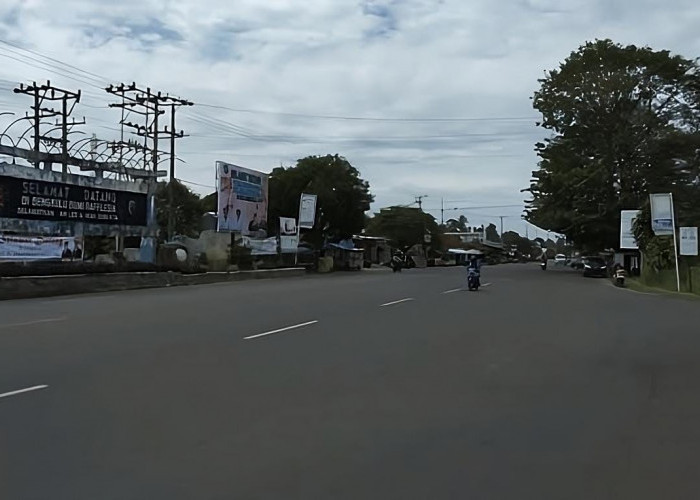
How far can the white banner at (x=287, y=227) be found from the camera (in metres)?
53.3

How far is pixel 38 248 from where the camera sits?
29922mm

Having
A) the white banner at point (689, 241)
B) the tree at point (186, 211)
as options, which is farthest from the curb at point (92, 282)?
the tree at point (186, 211)

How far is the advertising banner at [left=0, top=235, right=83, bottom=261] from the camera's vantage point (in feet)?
93.4

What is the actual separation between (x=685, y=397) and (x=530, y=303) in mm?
15290

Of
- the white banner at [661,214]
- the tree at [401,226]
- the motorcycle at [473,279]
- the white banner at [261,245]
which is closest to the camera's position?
the motorcycle at [473,279]

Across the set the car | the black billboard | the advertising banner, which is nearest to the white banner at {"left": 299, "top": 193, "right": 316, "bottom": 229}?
the car

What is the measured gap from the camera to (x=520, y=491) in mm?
5547

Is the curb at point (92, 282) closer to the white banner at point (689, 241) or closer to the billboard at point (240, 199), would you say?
the billboard at point (240, 199)

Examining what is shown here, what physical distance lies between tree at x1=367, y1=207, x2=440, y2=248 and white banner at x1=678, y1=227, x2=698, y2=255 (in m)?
65.8

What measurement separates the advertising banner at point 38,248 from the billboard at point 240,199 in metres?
13.3

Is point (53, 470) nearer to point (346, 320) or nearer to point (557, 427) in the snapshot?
point (557, 427)

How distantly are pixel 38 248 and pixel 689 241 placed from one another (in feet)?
84.4

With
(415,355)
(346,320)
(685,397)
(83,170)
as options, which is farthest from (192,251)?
(685,397)

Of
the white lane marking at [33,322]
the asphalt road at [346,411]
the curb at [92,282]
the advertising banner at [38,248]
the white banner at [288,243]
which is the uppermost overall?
the white banner at [288,243]
